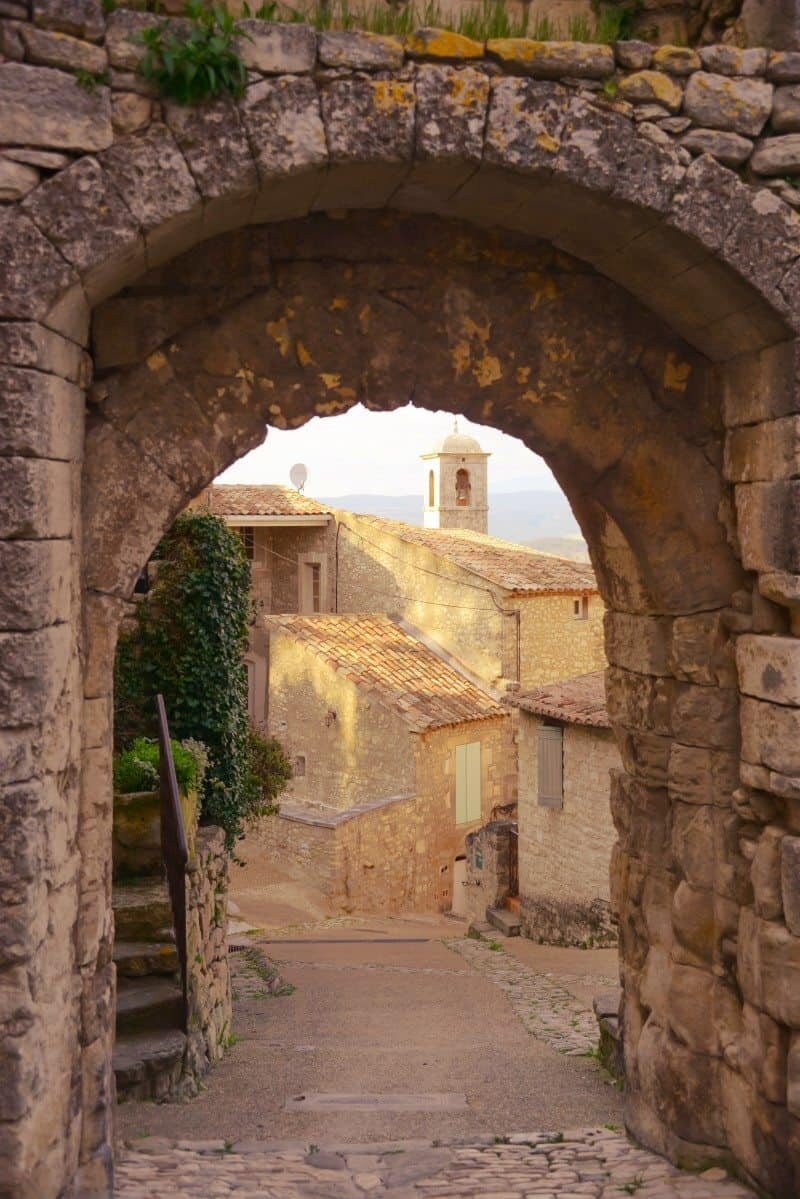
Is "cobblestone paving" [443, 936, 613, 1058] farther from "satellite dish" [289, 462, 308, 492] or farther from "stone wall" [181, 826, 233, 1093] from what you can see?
"satellite dish" [289, 462, 308, 492]

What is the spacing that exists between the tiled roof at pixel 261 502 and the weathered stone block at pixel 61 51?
63.6 feet

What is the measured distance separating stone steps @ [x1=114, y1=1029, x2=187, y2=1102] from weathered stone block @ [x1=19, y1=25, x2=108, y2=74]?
479 centimetres

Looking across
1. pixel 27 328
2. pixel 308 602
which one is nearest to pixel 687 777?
pixel 27 328

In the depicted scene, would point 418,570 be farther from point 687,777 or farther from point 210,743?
point 687,777

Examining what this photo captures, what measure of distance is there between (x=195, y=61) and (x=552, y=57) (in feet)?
4.17

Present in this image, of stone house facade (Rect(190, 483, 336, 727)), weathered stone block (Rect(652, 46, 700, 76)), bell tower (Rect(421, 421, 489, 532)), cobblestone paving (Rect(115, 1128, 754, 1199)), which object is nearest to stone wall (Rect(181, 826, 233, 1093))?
cobblestone paving (Rect(115, 1128, 754, 1199))

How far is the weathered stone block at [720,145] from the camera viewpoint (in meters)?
4.09

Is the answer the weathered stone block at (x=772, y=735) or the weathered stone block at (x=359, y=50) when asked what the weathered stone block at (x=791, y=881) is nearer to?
the weathered stone block at (x=772, y=735)

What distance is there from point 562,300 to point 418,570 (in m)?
18.0

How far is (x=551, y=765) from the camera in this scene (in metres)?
14.6

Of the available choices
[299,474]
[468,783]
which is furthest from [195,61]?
[299,474]

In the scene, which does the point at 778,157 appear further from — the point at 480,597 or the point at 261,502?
the point at 261,502

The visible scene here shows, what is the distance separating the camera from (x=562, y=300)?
15.5 feet

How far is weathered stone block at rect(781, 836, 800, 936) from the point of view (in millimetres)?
4215
